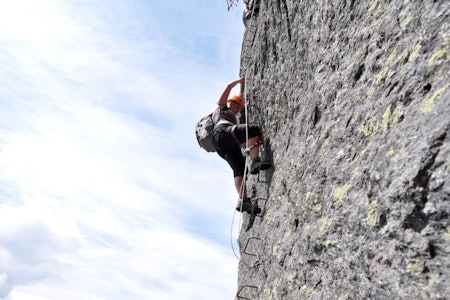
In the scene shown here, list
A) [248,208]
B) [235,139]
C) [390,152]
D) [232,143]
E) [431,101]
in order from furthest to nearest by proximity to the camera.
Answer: [232,143] < [235,139] < [248,208] < [390,152] < [431,101]

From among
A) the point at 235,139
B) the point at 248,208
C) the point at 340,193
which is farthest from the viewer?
the point at 235,139

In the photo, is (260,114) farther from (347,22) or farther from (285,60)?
(347,22)

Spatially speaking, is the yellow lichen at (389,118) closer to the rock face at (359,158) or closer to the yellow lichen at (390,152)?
the rock face at (359,158)

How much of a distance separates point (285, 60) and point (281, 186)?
240 centimetres

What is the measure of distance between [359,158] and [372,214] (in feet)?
2.42

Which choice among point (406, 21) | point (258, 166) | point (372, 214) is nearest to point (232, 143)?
point (258, 166)

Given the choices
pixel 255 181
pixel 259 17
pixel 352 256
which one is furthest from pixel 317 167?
pixel 259 17

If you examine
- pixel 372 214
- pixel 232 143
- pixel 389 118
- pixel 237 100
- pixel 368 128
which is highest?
pixel 237 100

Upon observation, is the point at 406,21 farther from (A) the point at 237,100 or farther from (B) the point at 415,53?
(A) the point at 237,100

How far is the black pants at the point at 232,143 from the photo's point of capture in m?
9.05

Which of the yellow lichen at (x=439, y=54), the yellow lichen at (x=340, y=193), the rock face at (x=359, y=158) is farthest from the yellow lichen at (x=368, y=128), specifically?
the yellow lichen at (x=439, y=54)

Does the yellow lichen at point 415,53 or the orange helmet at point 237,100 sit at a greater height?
the orange helmet at point 237,100

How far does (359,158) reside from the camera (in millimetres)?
4680

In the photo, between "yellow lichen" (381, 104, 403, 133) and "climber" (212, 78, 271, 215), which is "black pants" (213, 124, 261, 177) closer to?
"climber" (212, 78, 271, 215)
